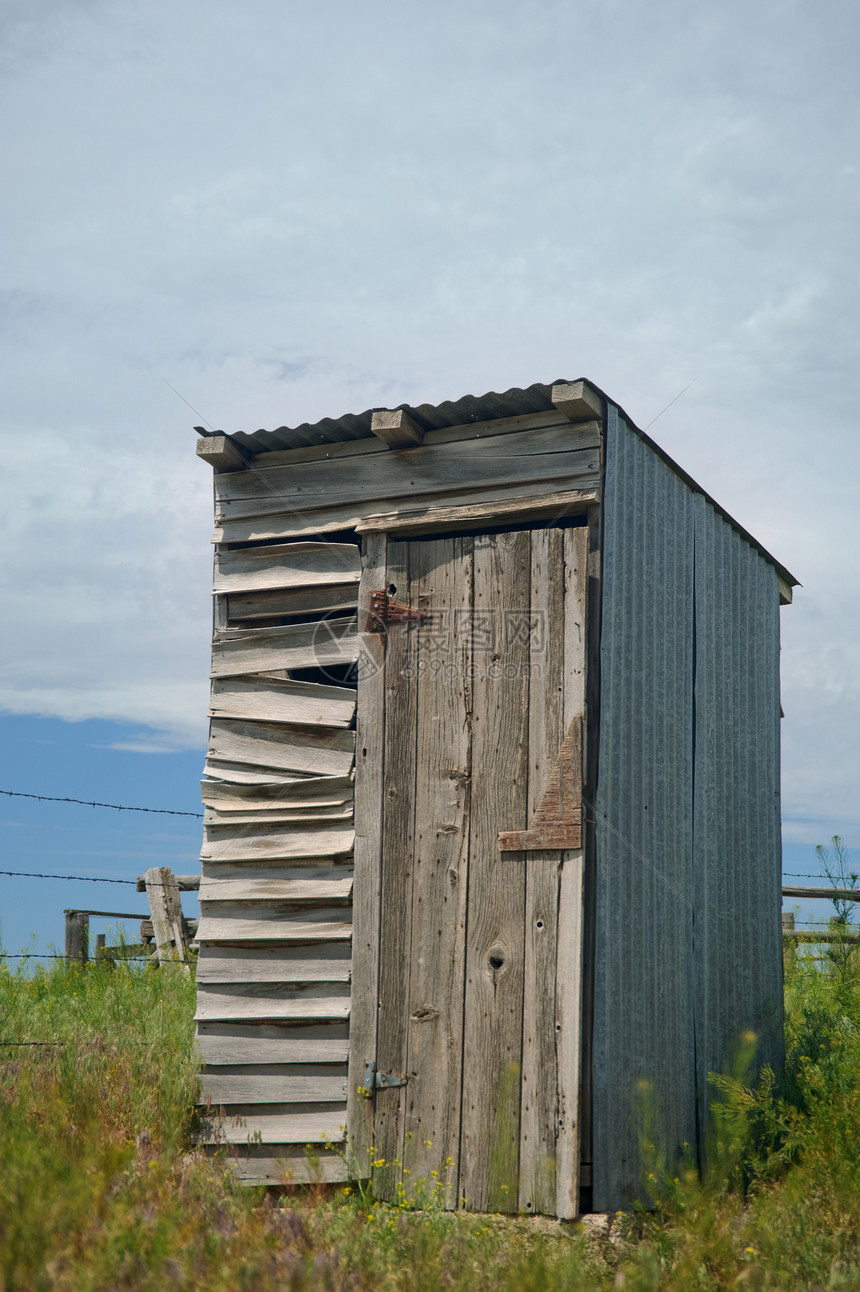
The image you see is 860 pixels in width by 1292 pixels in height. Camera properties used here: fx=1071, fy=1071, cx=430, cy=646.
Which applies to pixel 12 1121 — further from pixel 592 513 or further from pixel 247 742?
pixel 592 513

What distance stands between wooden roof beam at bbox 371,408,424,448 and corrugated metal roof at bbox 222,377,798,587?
Result: 5 centimetres

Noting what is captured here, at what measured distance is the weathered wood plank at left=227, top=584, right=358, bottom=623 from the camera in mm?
6980

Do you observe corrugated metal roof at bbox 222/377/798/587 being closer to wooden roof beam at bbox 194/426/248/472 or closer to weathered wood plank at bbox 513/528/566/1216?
wooden roof beam at bbox 194/426/248/472

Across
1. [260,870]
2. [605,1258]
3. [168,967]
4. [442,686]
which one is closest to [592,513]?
[442,686]

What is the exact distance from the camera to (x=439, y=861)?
625 cm

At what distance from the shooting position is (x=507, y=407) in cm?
657

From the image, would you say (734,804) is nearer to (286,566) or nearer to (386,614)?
(386,614)

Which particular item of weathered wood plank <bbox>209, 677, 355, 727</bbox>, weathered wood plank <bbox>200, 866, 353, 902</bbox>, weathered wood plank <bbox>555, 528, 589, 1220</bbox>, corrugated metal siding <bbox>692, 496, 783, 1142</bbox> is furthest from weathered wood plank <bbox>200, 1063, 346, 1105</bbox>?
corrugated metal siding <bbox>692, 496, 783, 1142</bbox>

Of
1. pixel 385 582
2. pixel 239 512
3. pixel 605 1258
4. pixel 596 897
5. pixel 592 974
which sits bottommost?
pixel 605 1258

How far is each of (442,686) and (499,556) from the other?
0.86 meters

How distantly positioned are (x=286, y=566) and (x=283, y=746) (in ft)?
4.02

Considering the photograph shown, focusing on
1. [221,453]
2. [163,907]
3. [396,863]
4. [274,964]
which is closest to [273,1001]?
[274,964]

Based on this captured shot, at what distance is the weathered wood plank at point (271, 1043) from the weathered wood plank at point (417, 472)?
3348 mm

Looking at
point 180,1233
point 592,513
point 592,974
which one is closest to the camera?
point 180,1233
